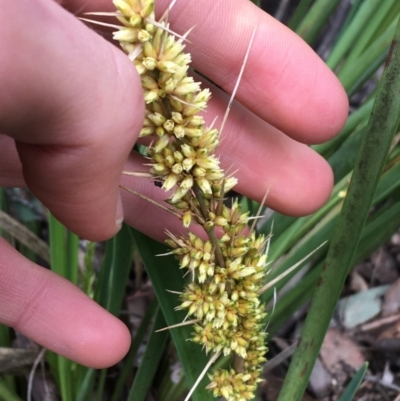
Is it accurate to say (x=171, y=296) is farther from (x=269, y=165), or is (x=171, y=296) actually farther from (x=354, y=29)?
(x=354, y=29)

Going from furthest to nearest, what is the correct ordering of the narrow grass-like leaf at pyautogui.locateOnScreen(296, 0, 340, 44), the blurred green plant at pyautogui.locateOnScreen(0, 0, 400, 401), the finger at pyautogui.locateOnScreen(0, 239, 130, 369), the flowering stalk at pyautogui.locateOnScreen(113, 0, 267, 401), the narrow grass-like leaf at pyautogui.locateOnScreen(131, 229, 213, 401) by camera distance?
1. the narrow grass-like leaf at pyautogui.locateOnScreen(296, 0, 340, 44)
2. the finger at pyautogui.locateOnScreen(0, 239, 130, 369)
3. the narrow grass-like leaf at pyautogui.locateOnScreen(131, 229, 213, 401)
4. the blurred green plant at pyautogui.locateOnScreen(0, 0, 400, 401)
5. the flowering stalk at pyautogui.locateOnScreen(113, 0, 267, 401)

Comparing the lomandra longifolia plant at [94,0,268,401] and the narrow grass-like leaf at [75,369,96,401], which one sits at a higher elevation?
the lomandra longifolia plant at [94,0,268,401]

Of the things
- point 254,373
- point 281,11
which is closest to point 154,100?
point 254,373

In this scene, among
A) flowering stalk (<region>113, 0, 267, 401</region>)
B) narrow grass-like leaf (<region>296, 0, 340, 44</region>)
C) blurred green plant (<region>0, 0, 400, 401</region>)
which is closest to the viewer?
flowering stalk (<region>113, 0, 267, 401</region>)

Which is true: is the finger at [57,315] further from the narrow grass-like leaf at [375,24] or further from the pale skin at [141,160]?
the narrow grass-like leaf at [375,24]

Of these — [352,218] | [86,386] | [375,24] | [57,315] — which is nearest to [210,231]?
[352,218]

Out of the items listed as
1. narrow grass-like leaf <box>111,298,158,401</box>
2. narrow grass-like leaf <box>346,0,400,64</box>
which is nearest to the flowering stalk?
narrow grass-like leaf <box>111,298,158,401</box>

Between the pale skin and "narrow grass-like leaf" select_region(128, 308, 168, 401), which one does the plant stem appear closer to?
the pale skin
